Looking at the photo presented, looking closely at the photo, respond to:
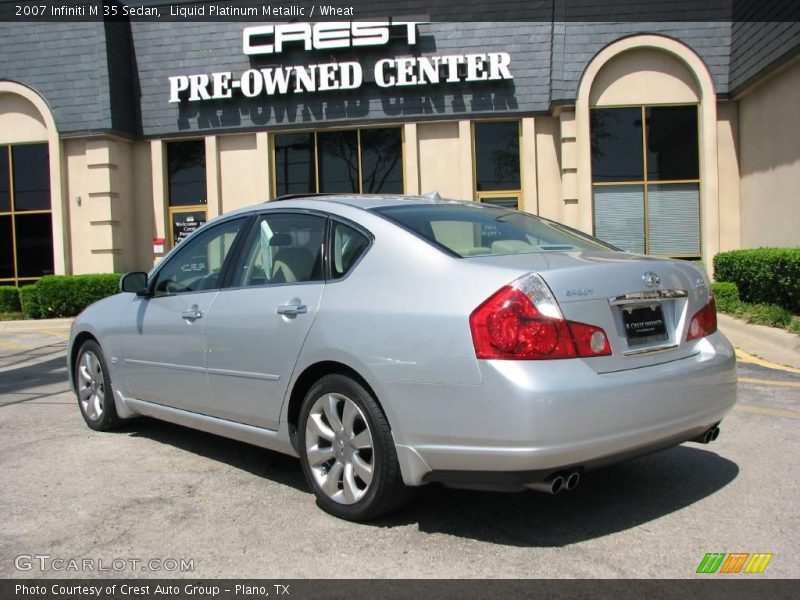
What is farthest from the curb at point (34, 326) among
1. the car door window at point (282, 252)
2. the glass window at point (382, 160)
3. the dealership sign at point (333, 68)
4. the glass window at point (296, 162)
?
the car door window at point (282, 252)

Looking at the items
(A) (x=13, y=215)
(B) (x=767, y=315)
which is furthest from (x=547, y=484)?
(A) (x=13, y=215)

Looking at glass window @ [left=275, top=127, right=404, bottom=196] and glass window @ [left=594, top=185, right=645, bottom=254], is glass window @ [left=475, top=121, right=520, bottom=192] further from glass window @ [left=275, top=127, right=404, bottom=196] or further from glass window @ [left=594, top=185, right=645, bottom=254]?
glass window @ [left=594, top=185, right=645, bottom=254]

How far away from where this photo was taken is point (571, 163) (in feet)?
49.8

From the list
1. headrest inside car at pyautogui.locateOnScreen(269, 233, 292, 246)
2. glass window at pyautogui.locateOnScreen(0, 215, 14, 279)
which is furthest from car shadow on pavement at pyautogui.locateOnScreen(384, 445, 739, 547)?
glass window at pyautogui.locateOnScreen(0, 215, 14, 279)

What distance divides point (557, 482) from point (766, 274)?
9367 millimetres

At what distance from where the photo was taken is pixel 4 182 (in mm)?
17250

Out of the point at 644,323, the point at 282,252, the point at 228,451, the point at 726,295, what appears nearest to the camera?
the point at 644,323

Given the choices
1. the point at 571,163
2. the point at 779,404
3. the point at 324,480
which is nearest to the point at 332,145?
the point at 571,163

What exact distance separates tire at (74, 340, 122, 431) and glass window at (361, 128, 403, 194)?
11.0 m

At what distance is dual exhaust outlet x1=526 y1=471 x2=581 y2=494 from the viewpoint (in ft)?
10.2

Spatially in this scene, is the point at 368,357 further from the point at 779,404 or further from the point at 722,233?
the point at 722,233

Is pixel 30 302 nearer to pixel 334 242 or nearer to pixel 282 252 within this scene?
pixel 282 252

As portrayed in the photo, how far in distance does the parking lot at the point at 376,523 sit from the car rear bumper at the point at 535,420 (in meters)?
0.41

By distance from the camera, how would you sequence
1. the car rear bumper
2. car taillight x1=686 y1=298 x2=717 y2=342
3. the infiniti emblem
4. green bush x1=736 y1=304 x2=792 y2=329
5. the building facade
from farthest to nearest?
the building facade → green bush x1=736 y1=304 x2=792 y2=329 → car taillight x1=686 y1=298 x2=717 y2=342 → the infiniti emblem → the car rear bumper
